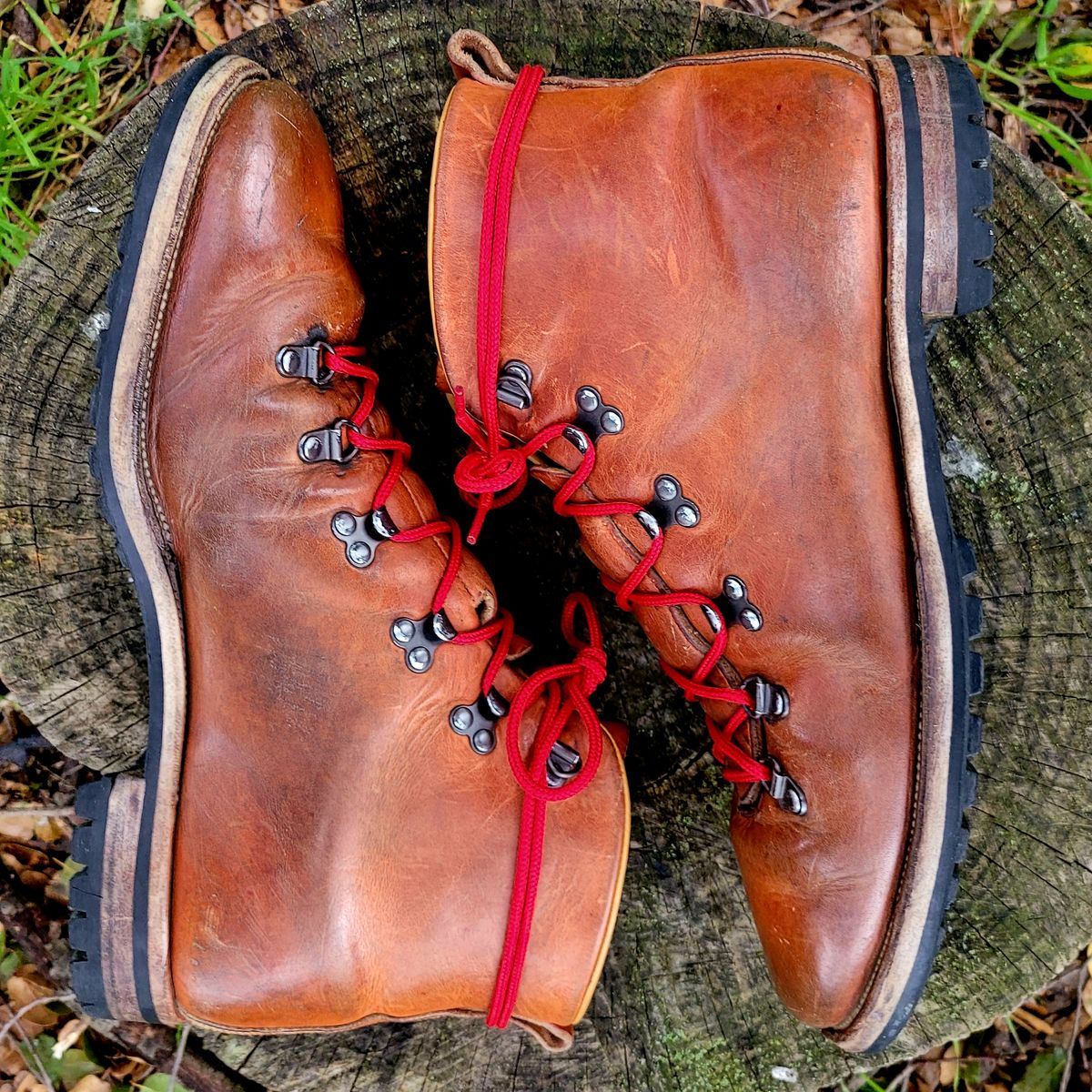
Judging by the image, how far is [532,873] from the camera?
1.71 metres

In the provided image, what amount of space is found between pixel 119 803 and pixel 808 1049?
147 cm

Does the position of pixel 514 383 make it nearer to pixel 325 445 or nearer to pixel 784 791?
pixel 325 445

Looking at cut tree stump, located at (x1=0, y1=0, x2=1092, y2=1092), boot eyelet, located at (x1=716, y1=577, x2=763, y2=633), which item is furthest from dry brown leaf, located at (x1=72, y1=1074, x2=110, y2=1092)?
boot eyelet, located at (x1=716, y1=577, x2=763, y2=633)

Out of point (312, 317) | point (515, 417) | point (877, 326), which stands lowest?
point (515, 417)

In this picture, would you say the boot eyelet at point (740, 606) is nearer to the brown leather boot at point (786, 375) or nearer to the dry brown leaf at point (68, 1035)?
the brown leather boot at point (786, 375)

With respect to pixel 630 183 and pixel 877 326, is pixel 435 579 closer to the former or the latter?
pixel 630 183

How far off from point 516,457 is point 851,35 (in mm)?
1739

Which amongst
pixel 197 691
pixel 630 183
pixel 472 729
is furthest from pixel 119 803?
pixel 630 183

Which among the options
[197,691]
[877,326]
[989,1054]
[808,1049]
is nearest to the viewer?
[877,326]

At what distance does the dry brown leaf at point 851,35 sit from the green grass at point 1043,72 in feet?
0.85

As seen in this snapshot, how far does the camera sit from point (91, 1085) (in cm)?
249

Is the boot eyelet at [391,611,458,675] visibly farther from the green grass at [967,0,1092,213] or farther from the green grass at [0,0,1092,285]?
the green grass at [967,0,1092,213]

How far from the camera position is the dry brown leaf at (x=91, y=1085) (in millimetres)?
2490

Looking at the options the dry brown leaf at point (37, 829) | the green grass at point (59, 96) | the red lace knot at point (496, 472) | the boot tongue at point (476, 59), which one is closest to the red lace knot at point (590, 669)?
the red lace knot at point (496, 472)
